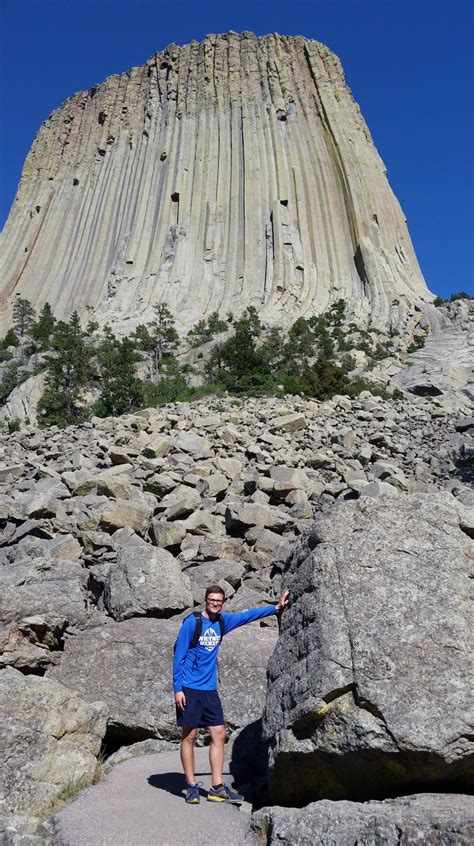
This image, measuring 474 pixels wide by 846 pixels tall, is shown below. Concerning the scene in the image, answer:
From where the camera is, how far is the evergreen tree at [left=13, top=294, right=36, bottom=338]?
151 ft

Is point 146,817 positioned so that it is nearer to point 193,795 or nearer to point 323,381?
point 193,795

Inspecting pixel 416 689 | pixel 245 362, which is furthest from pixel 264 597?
pixel 245 362

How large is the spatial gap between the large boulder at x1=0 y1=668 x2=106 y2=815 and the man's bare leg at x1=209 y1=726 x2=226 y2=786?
30.8 inches

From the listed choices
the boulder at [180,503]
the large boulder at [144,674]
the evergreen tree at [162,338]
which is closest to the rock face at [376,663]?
the large boulder at [144,674]

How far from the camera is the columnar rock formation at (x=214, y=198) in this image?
45.3 meters

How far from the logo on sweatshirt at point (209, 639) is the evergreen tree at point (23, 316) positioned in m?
44.8

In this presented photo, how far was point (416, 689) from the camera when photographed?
2.98 metres

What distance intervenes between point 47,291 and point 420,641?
173 ft

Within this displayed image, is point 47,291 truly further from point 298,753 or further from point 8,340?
point 298,753

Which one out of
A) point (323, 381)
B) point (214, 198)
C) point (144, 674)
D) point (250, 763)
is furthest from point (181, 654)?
point (214, 198)

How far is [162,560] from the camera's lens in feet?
20.1

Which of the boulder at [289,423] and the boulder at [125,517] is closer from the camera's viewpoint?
the boulder at [125,517]

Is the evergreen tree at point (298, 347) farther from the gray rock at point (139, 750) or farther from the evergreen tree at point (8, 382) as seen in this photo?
the gray rock at point (139, 750)

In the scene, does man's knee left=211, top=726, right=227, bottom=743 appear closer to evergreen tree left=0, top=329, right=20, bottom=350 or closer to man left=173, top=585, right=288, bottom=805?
man left=173, top=585, right=288, bottom=805
